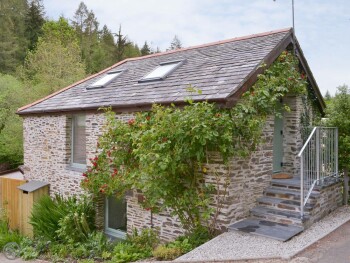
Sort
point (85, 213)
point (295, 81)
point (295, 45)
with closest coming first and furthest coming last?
1. point (295, 81)
2. point (295, 45)
3. point (85, 213)

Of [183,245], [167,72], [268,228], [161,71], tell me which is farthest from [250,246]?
[161,71]

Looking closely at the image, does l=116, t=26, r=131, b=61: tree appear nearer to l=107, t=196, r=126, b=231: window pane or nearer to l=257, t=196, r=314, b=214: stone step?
l=107, t=196, r=126, b=231: window pane

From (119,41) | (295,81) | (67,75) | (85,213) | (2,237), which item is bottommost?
(2,237)

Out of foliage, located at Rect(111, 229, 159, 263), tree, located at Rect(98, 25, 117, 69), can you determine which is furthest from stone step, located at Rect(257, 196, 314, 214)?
tree, located at Rect(98, 25, 117, 69)

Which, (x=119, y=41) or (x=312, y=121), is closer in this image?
(x=312, y=121)

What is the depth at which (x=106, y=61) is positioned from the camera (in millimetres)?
34781

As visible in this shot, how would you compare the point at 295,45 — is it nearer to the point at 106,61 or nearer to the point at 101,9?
the point at 106,61

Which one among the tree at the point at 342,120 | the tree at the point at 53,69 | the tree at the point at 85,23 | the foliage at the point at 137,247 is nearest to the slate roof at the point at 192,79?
the tree at the point at 342,120

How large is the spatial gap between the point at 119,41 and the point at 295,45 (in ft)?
93.8

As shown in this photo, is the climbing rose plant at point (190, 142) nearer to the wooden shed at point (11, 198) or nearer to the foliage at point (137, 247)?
the foliage at point (137, 247)

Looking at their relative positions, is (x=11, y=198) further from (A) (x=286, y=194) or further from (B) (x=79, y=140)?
(A) (x=286, y=194)

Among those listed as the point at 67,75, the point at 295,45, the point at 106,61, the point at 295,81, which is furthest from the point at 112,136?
the point at 106,61

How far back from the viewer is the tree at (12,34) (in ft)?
102

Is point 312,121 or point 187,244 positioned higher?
point 312,121
